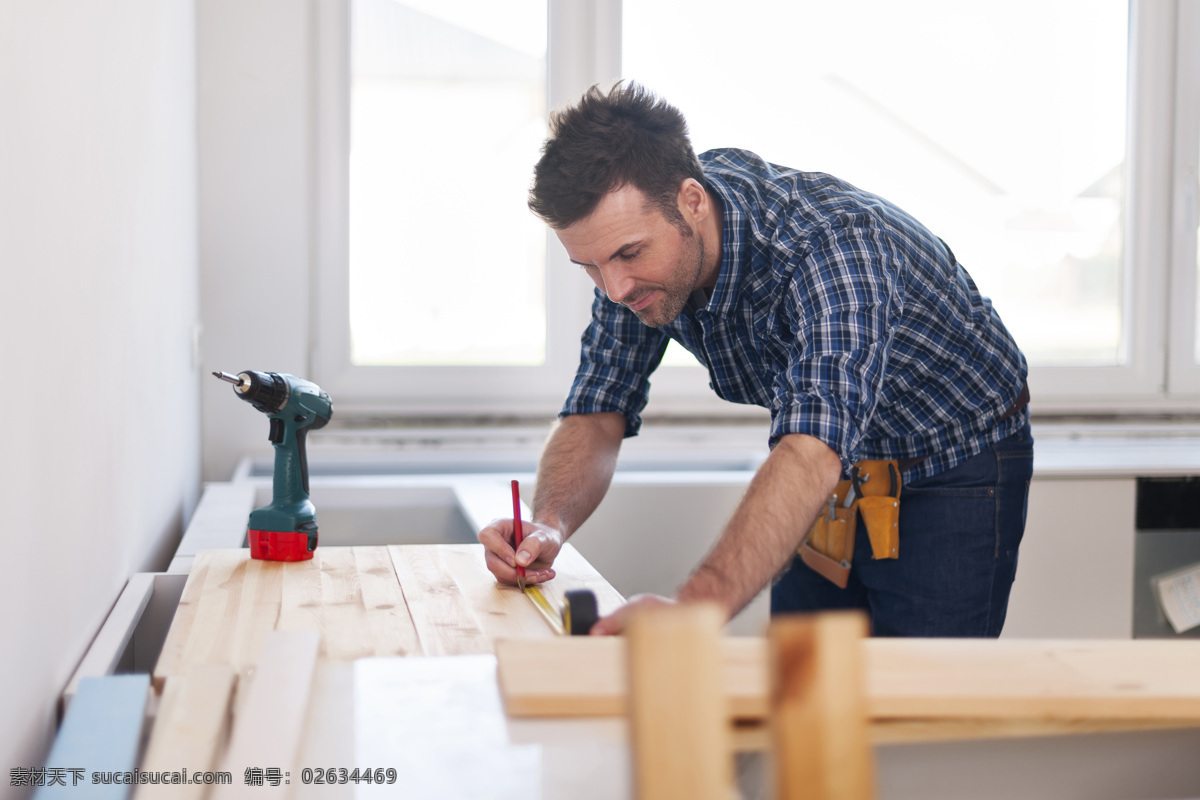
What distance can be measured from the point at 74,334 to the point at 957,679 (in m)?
0.81

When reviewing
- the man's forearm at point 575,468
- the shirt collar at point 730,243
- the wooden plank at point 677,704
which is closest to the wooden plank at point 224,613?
the man's forearm at point 575,468

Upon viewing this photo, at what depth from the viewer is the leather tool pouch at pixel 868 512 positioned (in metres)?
1.47

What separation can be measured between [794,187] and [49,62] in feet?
3.02

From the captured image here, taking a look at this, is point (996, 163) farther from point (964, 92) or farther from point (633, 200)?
point (633, 200)

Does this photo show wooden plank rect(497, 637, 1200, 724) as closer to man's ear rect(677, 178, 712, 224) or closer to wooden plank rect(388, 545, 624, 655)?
wooden plank rect(388, 545, 624, 655)

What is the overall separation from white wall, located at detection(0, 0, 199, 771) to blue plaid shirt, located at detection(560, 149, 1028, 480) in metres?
0.68

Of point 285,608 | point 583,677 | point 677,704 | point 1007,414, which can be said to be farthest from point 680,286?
point 677,704

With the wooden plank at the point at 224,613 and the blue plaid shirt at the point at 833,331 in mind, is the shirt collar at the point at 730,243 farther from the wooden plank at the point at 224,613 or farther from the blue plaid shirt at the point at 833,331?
the wooden plank at the point at 224,613

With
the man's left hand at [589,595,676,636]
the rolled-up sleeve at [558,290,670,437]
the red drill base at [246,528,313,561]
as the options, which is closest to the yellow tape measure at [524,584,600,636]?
the man's left hand at [589,595,676,636]

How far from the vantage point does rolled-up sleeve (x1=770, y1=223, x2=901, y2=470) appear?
1.08 metres

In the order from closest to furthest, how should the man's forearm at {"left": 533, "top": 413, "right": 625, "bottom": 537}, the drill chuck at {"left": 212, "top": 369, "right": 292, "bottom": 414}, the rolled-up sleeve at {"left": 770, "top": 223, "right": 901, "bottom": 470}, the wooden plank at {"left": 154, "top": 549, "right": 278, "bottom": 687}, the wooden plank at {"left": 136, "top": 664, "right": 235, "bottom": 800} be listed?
1. the wooden plank at {"left": 136, "top": 664, "right": 235, "bottom": 800}
2. the wooden plank at {"left": 154, "top": 549, "right": 278, "bottom": 687}
3. the rolled-up sleeve at {"left": 770, "top": 223, "right": 901, "bottom": 470}
4. the drill chuck at {"left": 212, "top": 369, "right": 292, "bottom": 414}
5. the man's forearm at {"left": 533, "top": 413, "right": 625, "bottom": 537}

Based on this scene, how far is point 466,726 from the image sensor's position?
2.20 ft

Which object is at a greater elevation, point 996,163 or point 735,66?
point 735,66

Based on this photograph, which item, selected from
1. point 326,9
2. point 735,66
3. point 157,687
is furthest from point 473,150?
point 157,687
